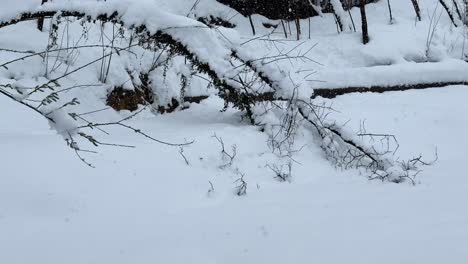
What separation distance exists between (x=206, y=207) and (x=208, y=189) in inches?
19.9

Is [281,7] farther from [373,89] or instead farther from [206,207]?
[206,207]

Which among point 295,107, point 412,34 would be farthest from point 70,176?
point 412,34

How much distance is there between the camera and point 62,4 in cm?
707

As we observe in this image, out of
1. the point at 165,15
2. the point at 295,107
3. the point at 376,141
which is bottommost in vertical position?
the point at 376,141

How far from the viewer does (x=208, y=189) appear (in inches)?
193

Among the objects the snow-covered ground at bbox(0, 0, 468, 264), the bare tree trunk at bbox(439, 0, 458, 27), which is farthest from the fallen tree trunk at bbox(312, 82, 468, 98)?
the bare tree trunk at bbox(439, 0, 458, 27)

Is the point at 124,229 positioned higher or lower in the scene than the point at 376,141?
higher

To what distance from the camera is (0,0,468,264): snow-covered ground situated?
334cm

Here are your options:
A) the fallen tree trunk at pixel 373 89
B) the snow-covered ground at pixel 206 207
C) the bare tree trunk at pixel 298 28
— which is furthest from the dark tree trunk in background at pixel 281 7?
the snow-covered ground at pixel 206 207

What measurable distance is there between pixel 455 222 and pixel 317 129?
3.08 m

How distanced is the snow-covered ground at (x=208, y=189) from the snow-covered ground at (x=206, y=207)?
0.01 m

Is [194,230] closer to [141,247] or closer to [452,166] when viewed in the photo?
[141,247]

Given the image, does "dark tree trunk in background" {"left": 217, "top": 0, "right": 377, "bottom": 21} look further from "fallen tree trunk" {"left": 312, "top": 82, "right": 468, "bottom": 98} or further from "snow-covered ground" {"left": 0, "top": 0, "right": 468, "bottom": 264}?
"snow-covered ground" {"left": 0, "top": 0, "right": 468, "bottom": 264}

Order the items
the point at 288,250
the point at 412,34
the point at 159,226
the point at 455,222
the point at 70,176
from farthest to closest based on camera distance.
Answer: the point at 412,34 → the point at 70,176 → the point at 159,226 → the point at 455,222 → the point at 288,250
